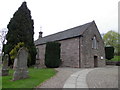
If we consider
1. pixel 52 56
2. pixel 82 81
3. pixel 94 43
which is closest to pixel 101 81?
pixel 82 81

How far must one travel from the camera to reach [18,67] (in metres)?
7.50

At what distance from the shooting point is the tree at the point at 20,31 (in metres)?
15.7

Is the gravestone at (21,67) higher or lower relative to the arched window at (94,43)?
lower

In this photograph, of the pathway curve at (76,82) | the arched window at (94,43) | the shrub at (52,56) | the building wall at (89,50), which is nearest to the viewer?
the pathway curve at (76,82)

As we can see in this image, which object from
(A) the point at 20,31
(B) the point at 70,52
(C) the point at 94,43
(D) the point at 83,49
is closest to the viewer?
(A) the point at 20,31

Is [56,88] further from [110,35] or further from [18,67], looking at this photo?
[110,35]

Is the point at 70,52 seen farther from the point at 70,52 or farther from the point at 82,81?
the point at 82,81

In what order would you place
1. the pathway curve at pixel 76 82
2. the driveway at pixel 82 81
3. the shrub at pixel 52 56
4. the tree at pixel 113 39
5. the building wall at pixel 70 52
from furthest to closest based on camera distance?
the tree at pixel 113 39 → the building wall at pixel 70 52 → the shrub at pixel 52 56 → the driveway at pixel 82 81 → the pathway curve at pixel 76 82

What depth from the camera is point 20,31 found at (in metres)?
16.2

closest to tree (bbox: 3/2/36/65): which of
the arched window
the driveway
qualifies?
the driveway

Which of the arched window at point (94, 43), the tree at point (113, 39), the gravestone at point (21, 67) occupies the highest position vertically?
→ the tree at point (113, 39)

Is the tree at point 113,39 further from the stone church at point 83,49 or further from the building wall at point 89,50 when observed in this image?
the building wall at point 89,50

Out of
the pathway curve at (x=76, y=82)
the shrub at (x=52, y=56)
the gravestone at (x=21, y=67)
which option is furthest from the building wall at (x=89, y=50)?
the gravestone at (x=21, y=67)

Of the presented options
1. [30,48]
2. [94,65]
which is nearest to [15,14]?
[30,48]
